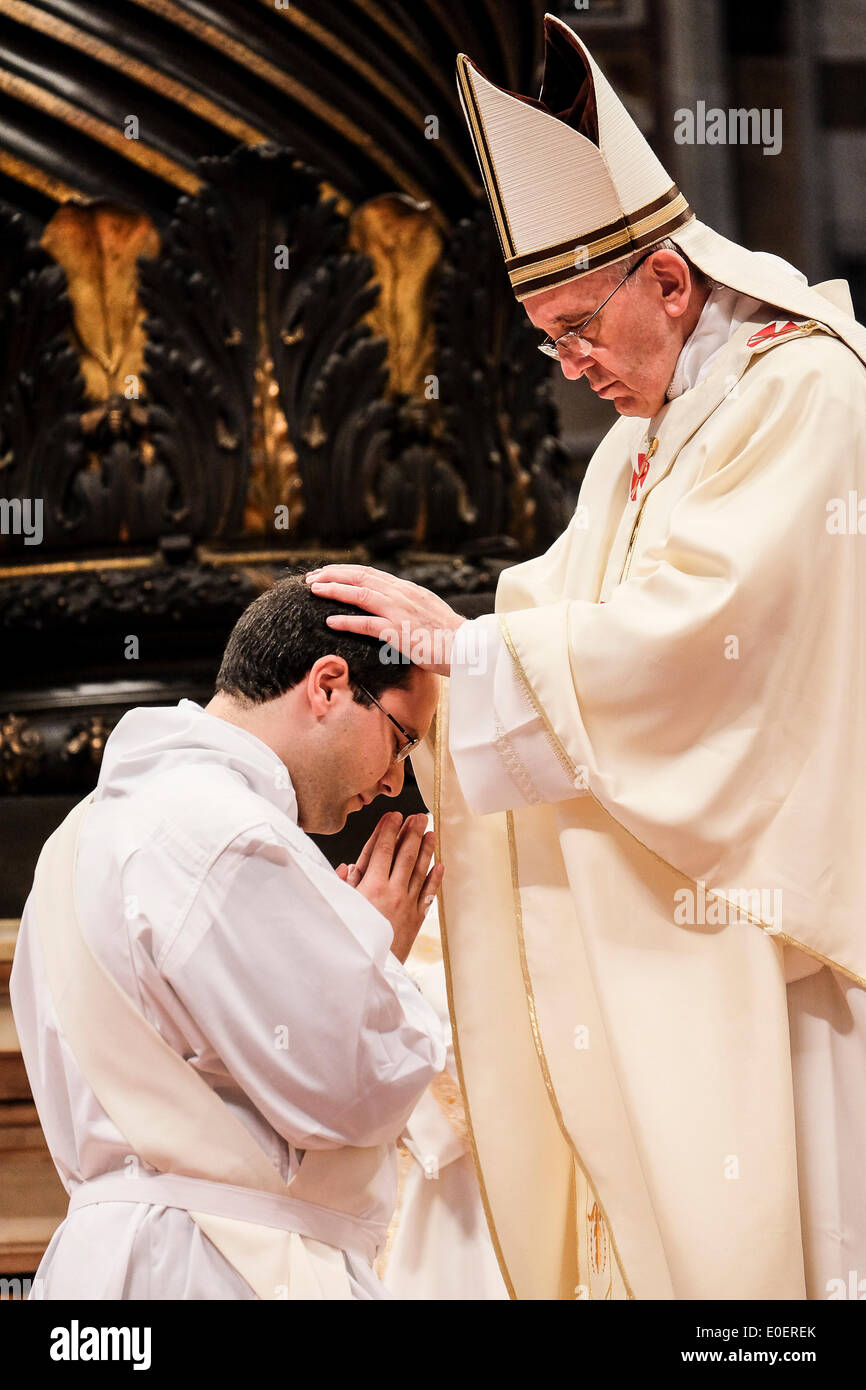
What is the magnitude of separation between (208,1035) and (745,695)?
90cm

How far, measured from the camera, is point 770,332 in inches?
98.0

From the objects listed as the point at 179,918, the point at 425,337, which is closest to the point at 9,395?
the point at 425,337

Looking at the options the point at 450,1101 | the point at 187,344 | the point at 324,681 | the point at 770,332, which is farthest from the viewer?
the point at 187,344

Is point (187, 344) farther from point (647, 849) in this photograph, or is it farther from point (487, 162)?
point (647, 849)

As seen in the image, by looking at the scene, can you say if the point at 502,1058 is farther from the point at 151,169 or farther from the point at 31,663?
the point at 151,169

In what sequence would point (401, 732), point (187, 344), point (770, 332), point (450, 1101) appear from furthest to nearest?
point (187, 344) < point (450, 1101) < point (770, 332) < point (401, 732)

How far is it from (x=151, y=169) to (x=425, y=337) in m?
0.86

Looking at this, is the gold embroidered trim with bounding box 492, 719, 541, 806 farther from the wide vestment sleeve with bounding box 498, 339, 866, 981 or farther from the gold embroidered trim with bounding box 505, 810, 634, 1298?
the gold embroidered trim with bounding box 505, 810, 634, 1298

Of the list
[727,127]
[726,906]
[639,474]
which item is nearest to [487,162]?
[639,474]

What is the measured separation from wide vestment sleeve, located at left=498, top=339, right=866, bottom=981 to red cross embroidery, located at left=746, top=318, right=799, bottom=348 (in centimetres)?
19

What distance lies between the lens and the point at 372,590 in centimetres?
229

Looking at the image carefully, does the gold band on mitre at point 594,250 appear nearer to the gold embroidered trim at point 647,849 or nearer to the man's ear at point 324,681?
the gold embroidered trim at point 647,849

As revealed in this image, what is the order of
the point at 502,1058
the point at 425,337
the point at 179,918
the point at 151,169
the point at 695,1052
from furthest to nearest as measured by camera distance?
the point at 425,337, the point at 151,169, the point at 502,1058, the point at 695,1052, the point at 179,918
